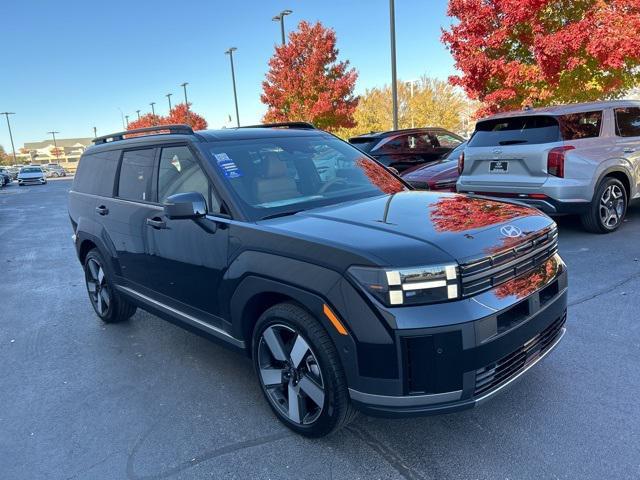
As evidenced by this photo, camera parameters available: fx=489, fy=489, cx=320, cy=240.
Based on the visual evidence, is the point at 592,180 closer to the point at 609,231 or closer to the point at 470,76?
the point at 609,231

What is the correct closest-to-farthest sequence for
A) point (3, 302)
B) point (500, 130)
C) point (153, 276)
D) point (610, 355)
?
point (610, 355) < point (153, 276) < point (3, 302) < point (500, 130)

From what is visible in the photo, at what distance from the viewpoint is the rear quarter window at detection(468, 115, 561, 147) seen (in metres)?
6.43

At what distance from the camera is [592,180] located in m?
6.45

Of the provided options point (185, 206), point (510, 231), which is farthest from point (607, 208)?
point (185, 206)

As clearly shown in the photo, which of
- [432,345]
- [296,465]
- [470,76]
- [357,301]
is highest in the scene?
[470,76]

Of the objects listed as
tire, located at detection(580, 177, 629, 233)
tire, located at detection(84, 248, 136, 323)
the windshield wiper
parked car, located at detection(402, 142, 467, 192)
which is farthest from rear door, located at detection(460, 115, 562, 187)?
tire, located at detection(84, 248, 136, 323)

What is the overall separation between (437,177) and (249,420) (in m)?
6.71

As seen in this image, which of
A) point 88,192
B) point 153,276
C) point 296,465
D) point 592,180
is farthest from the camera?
point 592,180

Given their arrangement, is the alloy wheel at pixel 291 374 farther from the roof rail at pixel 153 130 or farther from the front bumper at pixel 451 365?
the roof rail at pixel 153 130

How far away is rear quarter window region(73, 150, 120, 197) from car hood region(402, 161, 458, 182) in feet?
18.5

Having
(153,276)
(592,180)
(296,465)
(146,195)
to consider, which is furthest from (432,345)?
(592,180)

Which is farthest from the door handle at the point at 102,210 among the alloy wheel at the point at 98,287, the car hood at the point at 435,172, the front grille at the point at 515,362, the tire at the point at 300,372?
the car hood at the point at 435,172

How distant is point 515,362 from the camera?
2559 millimetres

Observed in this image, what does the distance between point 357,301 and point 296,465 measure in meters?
1.00
